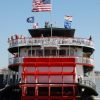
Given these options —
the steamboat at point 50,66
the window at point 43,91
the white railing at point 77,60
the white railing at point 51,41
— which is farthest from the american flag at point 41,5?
the window at point 43,91

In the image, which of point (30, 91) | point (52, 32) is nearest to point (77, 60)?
point (52, 32)

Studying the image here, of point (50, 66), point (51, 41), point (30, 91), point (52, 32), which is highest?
point (52, 32)

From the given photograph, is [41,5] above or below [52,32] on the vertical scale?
above

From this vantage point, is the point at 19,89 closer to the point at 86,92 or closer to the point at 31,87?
the point at 31,87

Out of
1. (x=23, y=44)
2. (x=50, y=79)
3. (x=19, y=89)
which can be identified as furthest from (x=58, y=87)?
(x=23, y=44)

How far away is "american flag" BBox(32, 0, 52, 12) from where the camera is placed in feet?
80.7

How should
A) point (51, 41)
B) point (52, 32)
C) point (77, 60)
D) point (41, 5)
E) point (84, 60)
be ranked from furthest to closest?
point (41, 5) → point (52, 32) → point (51, 41) → point (84, 60) → point (77, 60)

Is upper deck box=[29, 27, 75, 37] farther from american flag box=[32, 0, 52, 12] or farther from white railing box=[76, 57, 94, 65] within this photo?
white railing box=[76, 57, 94, 65]

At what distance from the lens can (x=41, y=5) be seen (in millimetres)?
24719

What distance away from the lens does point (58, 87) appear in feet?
69.1

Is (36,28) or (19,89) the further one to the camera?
(36,28)

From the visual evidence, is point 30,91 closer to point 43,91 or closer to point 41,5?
point 43,91

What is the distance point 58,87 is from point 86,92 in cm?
169

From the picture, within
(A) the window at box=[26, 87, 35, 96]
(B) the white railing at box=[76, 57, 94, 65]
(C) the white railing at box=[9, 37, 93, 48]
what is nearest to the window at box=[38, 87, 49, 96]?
(A) the window at box=[26, 87, 35, 96]
